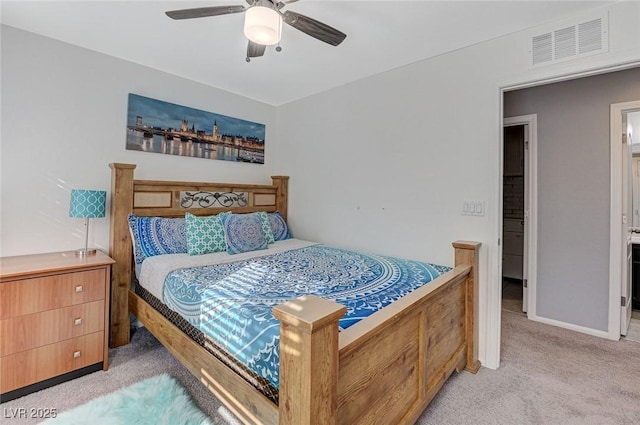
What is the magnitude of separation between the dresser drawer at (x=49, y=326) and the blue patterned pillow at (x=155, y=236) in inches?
19.6

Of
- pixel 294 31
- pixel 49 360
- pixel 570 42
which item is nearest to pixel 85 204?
pixel 49 360

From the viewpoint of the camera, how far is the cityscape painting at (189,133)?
282cm

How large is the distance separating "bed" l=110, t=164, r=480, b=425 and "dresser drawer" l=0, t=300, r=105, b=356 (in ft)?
1.10

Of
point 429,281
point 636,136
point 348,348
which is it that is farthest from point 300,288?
point 636,136

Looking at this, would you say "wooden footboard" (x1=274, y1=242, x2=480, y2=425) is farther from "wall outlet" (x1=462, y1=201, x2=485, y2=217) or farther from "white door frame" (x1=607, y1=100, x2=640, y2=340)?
"white door frame" (x1=607, y1=100, x2=640, y2=340)

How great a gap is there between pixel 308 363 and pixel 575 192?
335 cm

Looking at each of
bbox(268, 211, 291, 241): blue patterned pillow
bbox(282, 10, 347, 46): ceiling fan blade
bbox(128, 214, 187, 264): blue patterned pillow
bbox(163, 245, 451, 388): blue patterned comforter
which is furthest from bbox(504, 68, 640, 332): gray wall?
bbox(128, 214, 187, 264): blue patterned pillow

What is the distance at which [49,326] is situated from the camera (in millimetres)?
1950

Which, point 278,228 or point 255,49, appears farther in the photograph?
point 278,228

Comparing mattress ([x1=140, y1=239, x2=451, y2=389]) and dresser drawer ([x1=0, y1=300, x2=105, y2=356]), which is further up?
mattress ([x1=140, y1=239, x2=451, y2=389])

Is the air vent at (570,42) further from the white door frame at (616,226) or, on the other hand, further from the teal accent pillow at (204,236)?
→ the teal accent pillow at (204,236)

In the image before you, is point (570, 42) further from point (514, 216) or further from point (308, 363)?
point (514, 216)

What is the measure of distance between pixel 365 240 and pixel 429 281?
1162mm

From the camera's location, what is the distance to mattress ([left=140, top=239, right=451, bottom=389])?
1.34m
